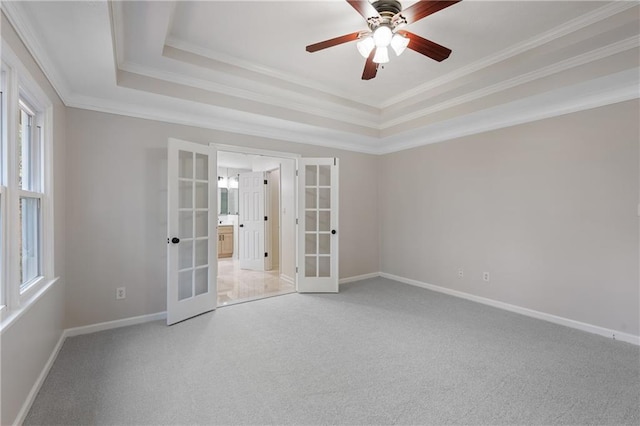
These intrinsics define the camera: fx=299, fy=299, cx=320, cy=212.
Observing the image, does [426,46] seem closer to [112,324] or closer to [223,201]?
[112,324]

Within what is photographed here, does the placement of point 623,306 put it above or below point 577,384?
above

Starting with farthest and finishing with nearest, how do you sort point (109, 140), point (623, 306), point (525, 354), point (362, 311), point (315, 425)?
point (362, 311) < point (109, 140) < point (623, 306) < point (525, 354) < point (315, 425)

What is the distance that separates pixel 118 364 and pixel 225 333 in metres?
0.89

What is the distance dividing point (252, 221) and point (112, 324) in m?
3.41

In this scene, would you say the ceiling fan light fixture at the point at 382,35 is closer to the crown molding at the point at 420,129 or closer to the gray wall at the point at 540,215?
the crown molding at the point at 420,129

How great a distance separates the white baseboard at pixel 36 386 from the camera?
5.70ft

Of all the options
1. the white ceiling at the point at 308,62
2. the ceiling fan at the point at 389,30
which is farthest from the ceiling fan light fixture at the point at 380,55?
the white ceiling at the point at 308,62

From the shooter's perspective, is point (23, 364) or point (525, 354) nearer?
point (23, 364)

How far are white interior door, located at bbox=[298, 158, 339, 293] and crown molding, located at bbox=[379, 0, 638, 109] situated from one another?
1.56m

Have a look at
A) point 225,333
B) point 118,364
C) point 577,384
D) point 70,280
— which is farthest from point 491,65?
point 70,280

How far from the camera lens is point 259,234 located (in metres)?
6.21

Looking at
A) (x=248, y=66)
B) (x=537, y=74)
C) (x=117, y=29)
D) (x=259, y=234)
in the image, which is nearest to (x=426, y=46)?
(x=537, y=74)

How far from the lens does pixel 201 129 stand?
3.68 meters

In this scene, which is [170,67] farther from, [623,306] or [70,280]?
[623,306]
